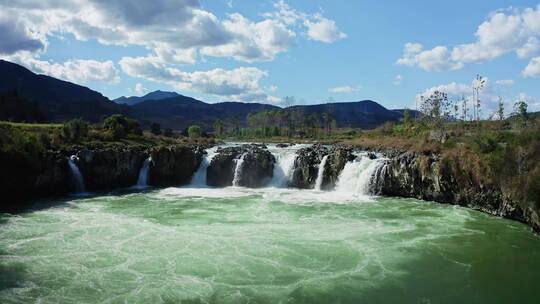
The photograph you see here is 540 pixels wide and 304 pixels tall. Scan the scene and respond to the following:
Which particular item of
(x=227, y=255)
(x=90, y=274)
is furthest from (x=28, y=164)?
(x=227, y=255)

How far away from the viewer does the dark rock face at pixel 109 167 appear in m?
40.9

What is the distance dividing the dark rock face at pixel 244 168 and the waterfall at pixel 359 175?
28.8ft

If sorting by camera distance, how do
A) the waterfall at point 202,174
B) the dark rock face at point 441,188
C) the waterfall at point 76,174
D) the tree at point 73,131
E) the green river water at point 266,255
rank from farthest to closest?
1. the tree at point 73,131
2. the waterfall at point 202,174
3. the waterfall at point 76,174
4. the dark rock face at point 441,188
5. the green river water at point 266,255

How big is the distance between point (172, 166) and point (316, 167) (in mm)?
16406

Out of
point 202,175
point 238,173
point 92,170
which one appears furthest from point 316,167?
point 92,170

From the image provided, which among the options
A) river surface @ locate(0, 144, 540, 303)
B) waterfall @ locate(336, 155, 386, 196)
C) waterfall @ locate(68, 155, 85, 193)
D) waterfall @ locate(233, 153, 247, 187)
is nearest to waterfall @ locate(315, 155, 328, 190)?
waterfall @ locate(336, 155, 386, 196)

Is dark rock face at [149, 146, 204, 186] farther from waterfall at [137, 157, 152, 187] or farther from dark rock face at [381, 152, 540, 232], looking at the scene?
dark rock face at [381, 152, 540, 232]

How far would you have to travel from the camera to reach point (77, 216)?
27688 millimetres

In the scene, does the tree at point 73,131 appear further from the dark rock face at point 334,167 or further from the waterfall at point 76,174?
the dark rock face at point 334,167

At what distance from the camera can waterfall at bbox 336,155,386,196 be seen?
122 feet

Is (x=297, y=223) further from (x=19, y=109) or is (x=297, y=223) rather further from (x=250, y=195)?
(x=19, y=109)

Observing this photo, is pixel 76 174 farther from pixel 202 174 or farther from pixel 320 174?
pixel 320 174

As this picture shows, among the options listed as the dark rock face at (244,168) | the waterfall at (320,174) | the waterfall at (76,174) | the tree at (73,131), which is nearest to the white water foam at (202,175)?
the dark rock face at (244,168)

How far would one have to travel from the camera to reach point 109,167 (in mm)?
42125
